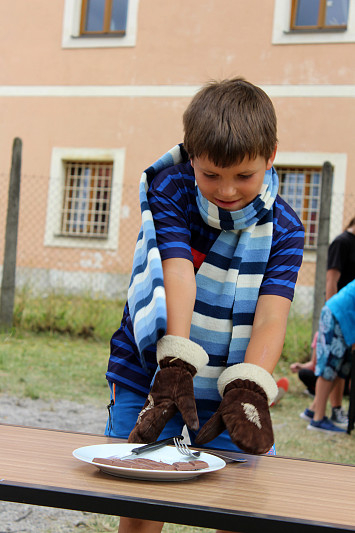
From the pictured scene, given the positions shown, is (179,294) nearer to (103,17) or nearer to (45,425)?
(45,425)

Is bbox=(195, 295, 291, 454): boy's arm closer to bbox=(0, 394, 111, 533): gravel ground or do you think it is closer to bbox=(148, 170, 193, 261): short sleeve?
bbox=(148, 170, 193, 261): short sleeve

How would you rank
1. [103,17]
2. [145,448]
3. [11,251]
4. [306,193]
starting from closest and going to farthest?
1. [145,448]
2. [11,251]
3. [306,193]
4. [103,17]

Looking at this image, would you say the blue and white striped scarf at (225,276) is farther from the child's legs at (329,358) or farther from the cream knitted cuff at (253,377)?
the child's legs at (329,358)

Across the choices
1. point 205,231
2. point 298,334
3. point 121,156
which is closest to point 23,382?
point 298,334

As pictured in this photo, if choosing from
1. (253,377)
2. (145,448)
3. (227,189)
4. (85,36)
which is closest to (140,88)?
(85,36)

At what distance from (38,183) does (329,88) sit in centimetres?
520

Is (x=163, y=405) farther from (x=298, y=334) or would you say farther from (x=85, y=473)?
(x=298, y=334)

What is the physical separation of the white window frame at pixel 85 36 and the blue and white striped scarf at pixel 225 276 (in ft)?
35.6

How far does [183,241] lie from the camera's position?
1533 mm

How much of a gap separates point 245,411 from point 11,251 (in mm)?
5784

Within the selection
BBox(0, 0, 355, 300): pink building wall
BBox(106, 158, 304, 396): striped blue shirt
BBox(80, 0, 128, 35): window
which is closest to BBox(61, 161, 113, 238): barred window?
BBox(0, 0, 355, 300): pink building wall

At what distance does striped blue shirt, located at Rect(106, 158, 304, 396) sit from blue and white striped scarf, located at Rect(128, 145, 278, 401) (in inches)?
1.4

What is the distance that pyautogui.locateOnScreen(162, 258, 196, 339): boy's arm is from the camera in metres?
1.37

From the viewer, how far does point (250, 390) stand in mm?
1286
